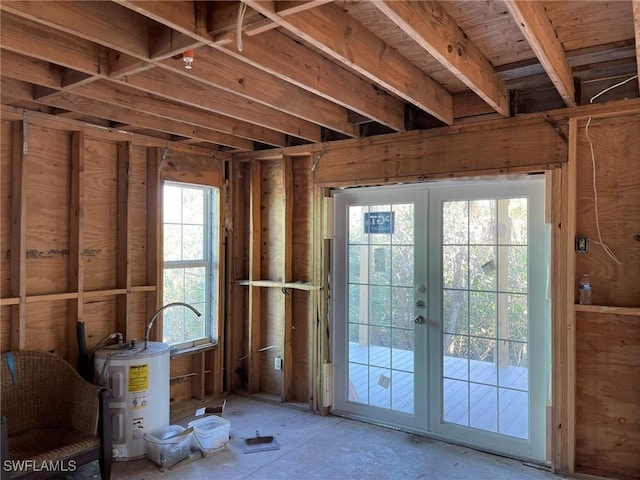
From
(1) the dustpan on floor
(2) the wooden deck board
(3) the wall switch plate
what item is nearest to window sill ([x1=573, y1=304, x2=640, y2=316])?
(3) the wall switch plate

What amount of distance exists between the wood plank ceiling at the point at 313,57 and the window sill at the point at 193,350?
2.02 m

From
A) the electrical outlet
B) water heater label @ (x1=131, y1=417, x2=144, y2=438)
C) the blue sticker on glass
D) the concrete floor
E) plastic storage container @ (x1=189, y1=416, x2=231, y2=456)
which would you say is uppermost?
the blue sticker on glass

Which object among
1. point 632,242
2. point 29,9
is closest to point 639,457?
point 632,242

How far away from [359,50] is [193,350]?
125 inches

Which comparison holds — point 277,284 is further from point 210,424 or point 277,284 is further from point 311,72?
point 311,72

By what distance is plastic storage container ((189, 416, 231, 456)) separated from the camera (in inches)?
132

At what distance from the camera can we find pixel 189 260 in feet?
14.5

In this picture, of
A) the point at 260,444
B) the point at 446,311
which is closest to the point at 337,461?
the point at 260,444

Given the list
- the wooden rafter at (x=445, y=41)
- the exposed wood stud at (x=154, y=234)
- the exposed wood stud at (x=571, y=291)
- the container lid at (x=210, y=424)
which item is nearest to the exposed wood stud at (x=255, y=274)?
the exposed wood stud at (x=154, y=234)

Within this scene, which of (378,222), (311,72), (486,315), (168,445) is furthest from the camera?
(378,222)

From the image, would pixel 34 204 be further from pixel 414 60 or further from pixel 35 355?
pixel 414 60

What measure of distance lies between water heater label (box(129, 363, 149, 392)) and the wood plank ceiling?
1850 millimetres

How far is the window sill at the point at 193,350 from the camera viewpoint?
13.6ft

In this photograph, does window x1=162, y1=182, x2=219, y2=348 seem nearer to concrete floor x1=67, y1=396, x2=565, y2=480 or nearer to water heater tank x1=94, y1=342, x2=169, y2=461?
water heater tank x1=94, y1=342, x2=169, y2=461
